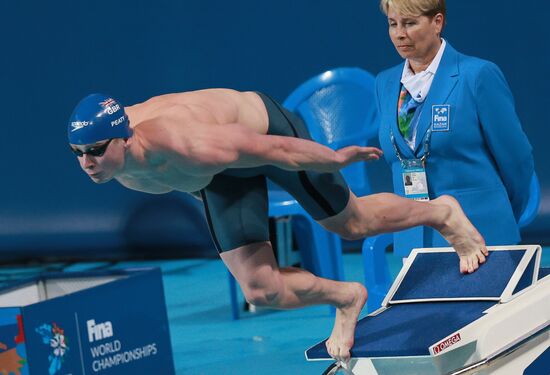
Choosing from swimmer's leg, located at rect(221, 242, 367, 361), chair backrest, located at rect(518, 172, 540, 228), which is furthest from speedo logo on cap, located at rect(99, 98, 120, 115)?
chair backrest, located at rect(518, 172, 540, 228)

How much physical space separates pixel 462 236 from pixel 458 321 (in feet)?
1.75

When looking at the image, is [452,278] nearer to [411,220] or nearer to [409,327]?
[411,220]

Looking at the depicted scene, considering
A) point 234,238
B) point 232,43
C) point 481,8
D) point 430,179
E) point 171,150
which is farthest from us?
point 232,43

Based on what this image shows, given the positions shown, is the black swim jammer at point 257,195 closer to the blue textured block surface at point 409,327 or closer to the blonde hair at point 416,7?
the blue textured block surface at point 409,327

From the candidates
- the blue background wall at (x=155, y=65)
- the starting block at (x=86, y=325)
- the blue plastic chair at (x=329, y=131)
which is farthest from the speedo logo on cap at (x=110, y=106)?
the blue background wall at (x=155, y=65)

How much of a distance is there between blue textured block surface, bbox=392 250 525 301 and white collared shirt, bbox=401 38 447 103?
0.66 m

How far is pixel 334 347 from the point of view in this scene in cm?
411

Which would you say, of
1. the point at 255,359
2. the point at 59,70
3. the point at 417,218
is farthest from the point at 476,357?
the point at 59,70

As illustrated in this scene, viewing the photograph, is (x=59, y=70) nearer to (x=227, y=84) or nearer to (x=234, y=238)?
(x=227, y=84)

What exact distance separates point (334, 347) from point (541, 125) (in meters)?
4.54

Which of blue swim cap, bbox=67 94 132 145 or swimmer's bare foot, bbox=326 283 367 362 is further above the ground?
blue swim cap, bbox=67 94 132 145

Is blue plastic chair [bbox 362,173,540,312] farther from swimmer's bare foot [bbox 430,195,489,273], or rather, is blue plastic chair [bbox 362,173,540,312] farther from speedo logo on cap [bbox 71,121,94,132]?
speedo logo on cap [bbox 71,121,94,132]

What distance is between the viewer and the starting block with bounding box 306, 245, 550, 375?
13.1ft

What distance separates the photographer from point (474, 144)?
4590 millimetres
